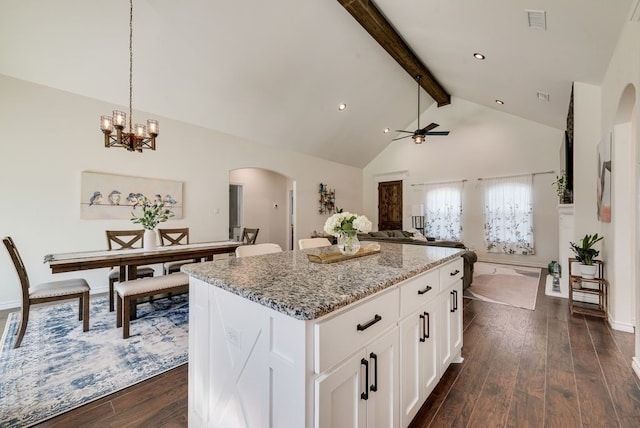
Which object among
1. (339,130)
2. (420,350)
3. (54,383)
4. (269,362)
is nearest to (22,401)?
(54,383)

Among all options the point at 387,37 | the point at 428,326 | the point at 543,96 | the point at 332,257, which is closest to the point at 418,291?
the point at 428,326

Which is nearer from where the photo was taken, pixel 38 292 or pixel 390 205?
pixel 38 292

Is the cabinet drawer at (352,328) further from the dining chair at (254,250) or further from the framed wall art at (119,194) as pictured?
the framed wall art at (119,194)

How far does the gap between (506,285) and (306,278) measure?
4601 millimetres

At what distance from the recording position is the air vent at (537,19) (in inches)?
93.0

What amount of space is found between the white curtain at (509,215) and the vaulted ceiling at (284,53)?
1.52m

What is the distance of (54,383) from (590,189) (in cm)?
560

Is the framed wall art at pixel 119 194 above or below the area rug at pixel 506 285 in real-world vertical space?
above

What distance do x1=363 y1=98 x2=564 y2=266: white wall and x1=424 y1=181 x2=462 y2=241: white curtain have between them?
0.55 ft

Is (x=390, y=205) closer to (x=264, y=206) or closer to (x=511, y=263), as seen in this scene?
(x=511, y=263)

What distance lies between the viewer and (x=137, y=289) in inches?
101

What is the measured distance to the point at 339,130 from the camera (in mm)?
6508

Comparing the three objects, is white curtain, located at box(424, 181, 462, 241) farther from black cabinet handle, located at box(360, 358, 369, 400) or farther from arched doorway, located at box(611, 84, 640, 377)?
black cabinet handle, located at box(360, 358, 369, 400)

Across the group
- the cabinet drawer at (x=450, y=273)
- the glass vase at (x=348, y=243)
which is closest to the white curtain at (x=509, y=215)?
the cabinet drawer at (x=450, y=273)
